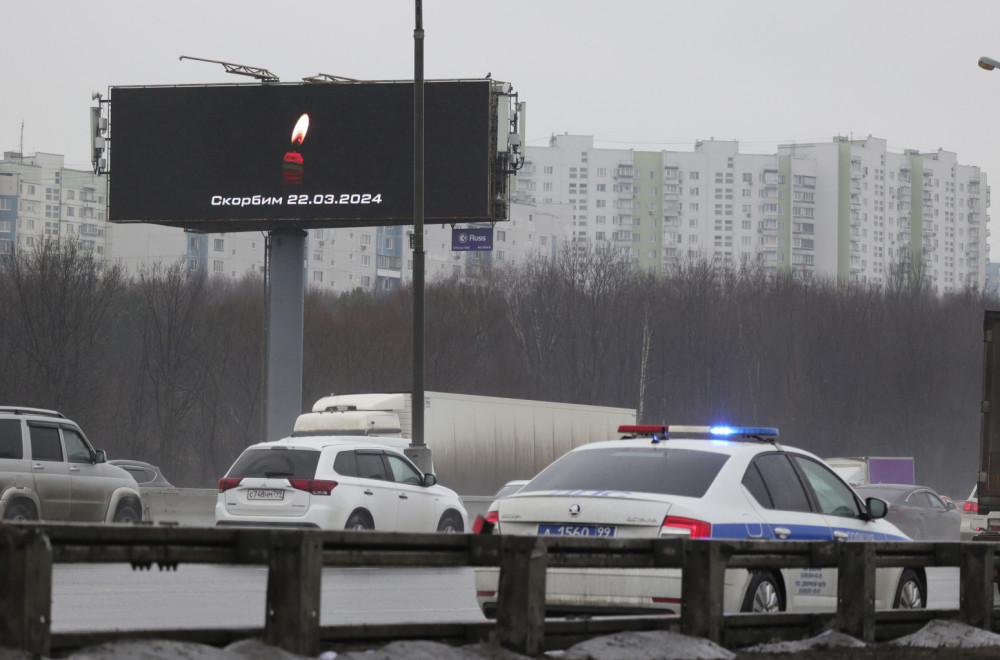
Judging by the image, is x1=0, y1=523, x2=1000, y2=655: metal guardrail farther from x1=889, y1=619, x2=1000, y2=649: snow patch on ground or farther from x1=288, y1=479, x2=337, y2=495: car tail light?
x1=288, y1=479, x2=337, y2=495: car tail light

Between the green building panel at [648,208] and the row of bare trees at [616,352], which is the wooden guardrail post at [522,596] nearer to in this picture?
the row of bare trees at [616,352]

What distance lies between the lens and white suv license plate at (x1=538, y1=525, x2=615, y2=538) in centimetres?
975

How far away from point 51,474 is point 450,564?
13.6 m

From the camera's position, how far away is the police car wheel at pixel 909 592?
11.5 m

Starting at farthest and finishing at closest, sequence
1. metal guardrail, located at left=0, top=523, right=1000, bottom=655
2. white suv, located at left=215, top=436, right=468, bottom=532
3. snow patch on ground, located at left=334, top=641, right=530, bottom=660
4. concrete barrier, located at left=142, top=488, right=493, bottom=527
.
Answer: concrete barrier, located at left=142, top=488, right=493, bottom=527
white suv, located at left=215, top=436, right=468, bottom=532
snow patch on ground, located at left=334, top=641, right=530, bottom=660
metal guardrail, located at left=0, top=523, right=1000, bottom=655

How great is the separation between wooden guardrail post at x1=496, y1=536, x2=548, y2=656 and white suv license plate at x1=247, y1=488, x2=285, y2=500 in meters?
11.7

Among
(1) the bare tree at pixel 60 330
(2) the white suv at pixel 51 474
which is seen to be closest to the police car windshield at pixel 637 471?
(2) the white suv at pixel 51 474

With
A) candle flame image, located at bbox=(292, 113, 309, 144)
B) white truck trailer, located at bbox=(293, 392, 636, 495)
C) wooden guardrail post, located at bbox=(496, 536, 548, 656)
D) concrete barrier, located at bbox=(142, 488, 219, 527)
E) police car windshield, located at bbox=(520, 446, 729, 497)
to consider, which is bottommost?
concrete barrier, located at bbox=(142, 488, 219, 527)

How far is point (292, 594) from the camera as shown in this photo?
7.17 m

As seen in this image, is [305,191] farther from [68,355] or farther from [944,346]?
[944,346]

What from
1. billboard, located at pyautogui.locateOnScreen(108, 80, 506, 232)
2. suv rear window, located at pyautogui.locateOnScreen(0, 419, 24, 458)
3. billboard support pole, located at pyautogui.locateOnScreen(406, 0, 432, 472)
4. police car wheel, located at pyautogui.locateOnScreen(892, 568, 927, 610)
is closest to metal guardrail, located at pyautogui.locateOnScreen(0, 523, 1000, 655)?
police car wheel, located at pyautogui.locateOnScreen(892, 568, 927, 610)

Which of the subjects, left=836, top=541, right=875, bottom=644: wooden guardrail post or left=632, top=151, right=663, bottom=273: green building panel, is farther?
left=632, top=151, right=663, bottom=273: green building panel

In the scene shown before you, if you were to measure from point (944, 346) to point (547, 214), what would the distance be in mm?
56961

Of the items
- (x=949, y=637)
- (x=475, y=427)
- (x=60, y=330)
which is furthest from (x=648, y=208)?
(x=949, y=637)
